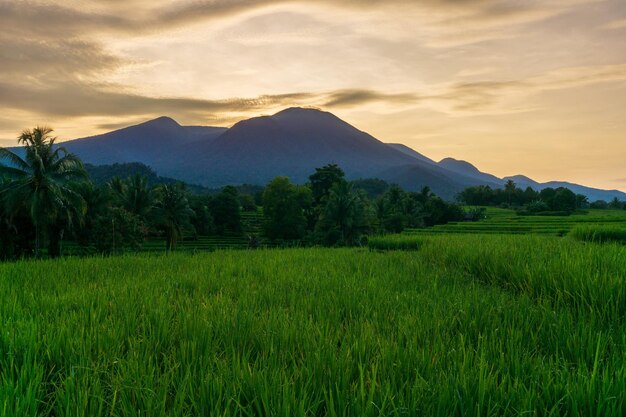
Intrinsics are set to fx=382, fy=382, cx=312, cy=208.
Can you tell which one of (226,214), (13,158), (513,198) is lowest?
(226,214)

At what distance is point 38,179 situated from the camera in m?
31.0

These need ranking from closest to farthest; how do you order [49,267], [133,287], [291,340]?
[291,340] < [133,287] < [49,267]

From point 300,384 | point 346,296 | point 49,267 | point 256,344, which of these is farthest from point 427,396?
point 49,267

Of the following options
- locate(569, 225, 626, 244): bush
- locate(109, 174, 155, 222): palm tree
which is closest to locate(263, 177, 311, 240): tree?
locate(109, 174, 155, 222): palm tree

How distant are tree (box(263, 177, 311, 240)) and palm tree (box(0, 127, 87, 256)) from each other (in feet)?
121

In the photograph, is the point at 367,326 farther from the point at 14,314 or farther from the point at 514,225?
the point at 514,225

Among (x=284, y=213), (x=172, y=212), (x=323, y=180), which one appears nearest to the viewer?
(x=172, y=212)

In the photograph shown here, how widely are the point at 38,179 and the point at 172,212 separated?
65.8 feet

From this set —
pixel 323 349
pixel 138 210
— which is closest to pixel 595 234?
pixel 323 349

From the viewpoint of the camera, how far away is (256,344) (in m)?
3.37

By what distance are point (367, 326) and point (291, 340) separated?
2.46 feet

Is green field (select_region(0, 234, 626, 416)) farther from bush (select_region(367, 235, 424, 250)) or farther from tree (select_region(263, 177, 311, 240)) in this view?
tree (select_region(263, 177, 311, 240))

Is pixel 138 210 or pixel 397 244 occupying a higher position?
pixel 138 210

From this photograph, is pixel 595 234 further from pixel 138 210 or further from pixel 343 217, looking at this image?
pixel 138 210
